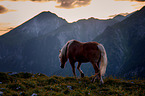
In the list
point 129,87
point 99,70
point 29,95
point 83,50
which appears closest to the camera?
point 29,95

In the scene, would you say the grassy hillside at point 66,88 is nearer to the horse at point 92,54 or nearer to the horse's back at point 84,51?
the horse at point 92,54

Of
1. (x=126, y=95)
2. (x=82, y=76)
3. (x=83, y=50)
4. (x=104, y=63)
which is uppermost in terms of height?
(x=83, y=50)

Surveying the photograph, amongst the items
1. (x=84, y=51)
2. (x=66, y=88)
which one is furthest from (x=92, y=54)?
(x=66, y=88)

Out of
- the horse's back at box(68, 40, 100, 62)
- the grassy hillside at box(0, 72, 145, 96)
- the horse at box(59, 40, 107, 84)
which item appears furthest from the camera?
the horse's back at box(68, 40, 100, 62)

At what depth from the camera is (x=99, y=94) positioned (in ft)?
21.6

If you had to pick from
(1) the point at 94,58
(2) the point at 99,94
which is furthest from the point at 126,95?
(1) the point at 94,58

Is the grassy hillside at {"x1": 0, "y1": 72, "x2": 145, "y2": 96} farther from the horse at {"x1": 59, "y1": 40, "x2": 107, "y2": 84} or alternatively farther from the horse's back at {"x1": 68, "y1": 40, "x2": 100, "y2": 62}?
the horse's back at {"x1": 68, "y1": 40, "x2": 100, "y2": 62}

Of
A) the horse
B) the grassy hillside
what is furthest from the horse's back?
the grassy hillside

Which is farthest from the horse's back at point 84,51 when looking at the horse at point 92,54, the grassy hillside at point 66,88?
the grassy hillside at point 66,88

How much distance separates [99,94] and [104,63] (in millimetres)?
2625

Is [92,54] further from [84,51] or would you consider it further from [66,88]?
[66,88]

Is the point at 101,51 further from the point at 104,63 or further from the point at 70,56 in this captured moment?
the point at 70,56

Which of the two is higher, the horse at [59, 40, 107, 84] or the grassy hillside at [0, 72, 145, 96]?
the horse at [59, 40, 107, 84]

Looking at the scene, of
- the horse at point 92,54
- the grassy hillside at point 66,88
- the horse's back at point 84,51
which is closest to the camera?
the grassy hillside at point 66,88
